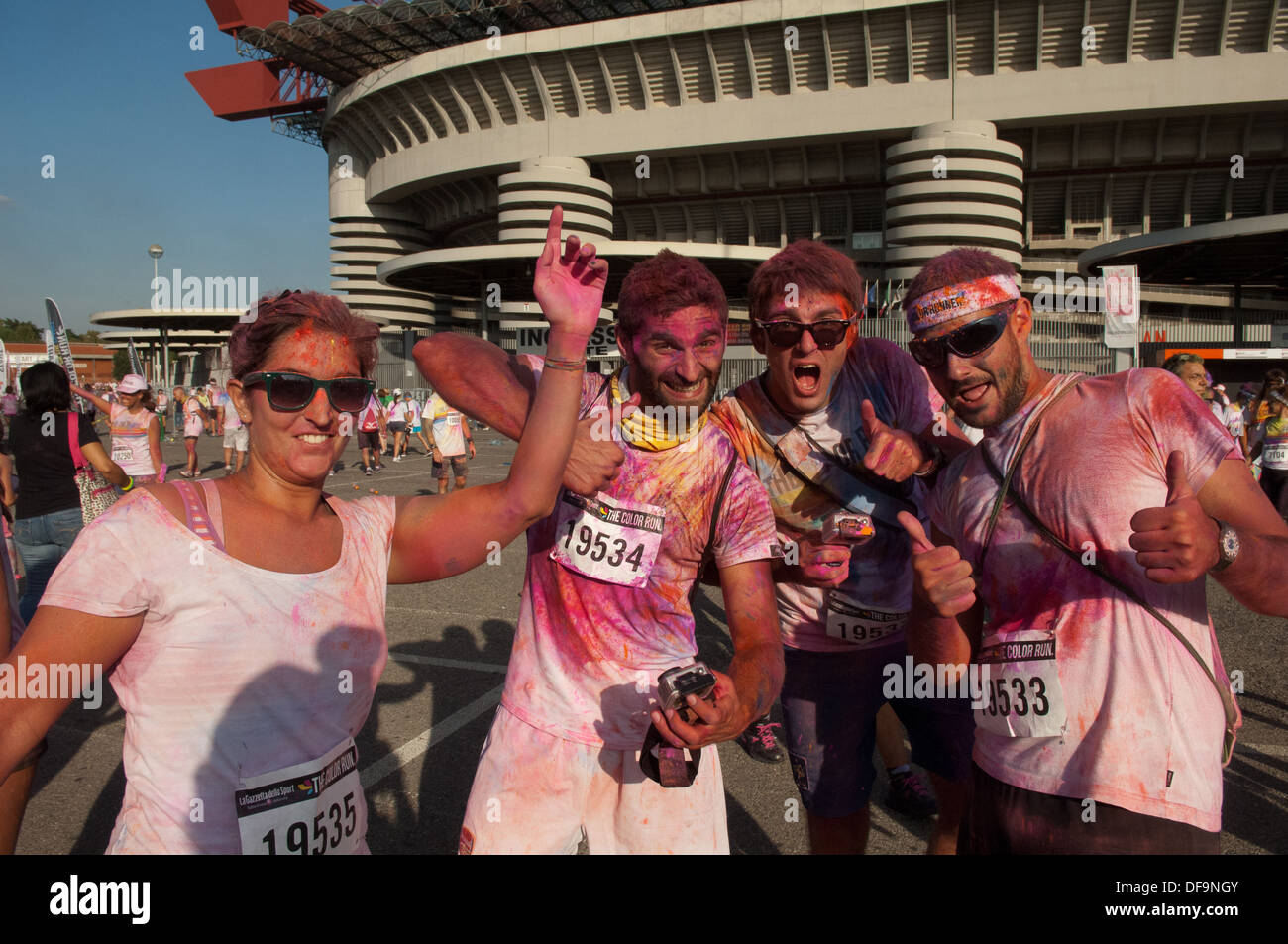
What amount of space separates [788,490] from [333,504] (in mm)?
1568

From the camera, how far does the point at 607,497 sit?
2.38 metres

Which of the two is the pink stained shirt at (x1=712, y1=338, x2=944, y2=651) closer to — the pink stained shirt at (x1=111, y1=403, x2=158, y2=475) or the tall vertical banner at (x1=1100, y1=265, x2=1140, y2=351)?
the pink stained shirt at (x1=111, y1=403, x2=158, y2=475)

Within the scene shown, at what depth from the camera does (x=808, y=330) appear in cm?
280

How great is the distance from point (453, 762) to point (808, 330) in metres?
3.11

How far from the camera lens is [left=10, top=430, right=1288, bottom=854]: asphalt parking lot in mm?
3715

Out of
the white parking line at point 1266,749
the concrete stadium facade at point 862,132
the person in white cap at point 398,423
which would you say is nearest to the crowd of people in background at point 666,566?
the white parking line at point 1266,749

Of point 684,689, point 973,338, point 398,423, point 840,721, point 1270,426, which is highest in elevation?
point 973,338

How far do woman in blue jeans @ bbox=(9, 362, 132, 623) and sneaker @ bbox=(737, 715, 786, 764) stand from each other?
5039 mm

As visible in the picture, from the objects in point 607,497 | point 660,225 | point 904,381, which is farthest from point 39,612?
point 660,225

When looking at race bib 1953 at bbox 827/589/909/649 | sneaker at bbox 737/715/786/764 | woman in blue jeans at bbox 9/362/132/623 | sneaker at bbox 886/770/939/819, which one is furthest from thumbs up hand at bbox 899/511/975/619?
woman in blue jeans at bbox 9/362/132/623

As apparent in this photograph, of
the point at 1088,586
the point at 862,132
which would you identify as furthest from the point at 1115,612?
the point at 862,132

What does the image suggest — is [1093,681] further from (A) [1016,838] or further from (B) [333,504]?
(B) [333,504]

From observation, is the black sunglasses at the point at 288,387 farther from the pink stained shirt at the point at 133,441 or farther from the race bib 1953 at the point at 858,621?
the pink stained shirt at the point at 133,441
